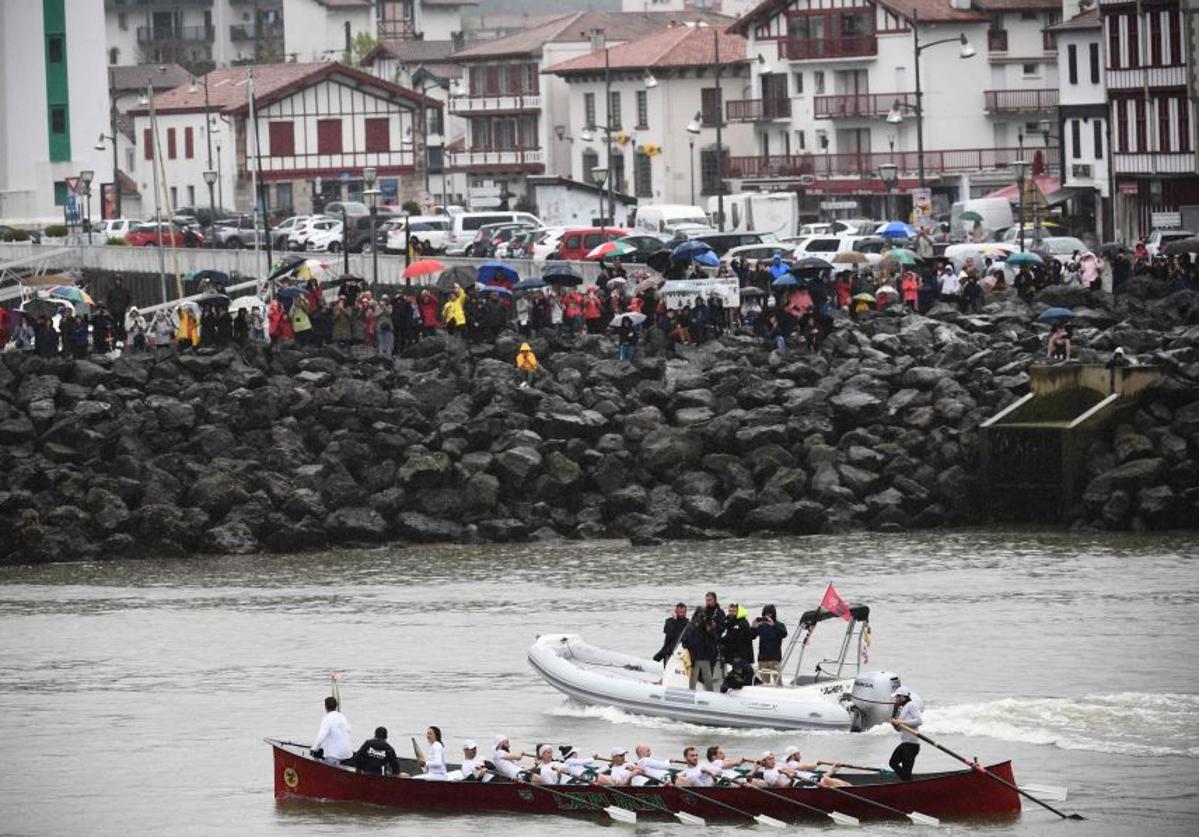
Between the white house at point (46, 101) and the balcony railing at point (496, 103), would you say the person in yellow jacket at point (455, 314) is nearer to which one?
the white house at point (46, 101)

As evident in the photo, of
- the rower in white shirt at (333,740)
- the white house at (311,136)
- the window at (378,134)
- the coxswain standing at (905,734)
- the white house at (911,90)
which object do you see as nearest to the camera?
the coxswain standing at (905,734)

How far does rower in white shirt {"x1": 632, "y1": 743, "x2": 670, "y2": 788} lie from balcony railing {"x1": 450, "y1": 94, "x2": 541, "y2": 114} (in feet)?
277

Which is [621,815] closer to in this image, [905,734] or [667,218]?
[905,734]

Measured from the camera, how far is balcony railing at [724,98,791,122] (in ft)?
325

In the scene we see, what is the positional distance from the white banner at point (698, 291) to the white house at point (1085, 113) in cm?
2931

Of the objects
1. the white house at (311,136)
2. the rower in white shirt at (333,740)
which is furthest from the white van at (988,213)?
the rower in white shirt at (333,740)

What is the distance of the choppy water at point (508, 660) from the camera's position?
103ft

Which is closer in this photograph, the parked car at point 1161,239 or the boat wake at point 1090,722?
the boat wake at point 1090,722

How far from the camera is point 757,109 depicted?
100m

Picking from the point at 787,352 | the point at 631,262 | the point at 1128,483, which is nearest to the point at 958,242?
the point at 631,262

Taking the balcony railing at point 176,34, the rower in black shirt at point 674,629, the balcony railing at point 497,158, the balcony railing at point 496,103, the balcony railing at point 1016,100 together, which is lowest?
the rower in black shirt at point 674,629

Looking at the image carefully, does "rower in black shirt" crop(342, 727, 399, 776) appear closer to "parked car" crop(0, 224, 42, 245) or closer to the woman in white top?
the woman in white top

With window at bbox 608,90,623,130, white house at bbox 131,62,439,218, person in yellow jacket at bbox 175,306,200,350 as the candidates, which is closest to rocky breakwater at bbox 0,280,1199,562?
person in yellow jacket at bbox 175,306,200,350

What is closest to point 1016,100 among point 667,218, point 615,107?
point 615,107
